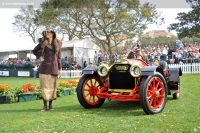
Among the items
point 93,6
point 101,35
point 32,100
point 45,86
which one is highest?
point 93,6

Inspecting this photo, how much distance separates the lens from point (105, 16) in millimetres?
34219

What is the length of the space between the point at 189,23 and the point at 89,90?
29063mm

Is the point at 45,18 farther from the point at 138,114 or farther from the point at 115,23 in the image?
the point at 138,114

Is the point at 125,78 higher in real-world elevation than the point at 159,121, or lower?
higher

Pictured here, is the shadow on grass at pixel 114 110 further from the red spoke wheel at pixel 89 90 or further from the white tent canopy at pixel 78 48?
the white tent canopy at pixel 78 48

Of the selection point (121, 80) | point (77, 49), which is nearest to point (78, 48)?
point (77, 49)

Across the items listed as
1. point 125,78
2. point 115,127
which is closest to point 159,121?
point 115,127

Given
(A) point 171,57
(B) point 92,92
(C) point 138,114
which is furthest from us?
(A) point 171,57

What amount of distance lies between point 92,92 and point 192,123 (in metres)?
2.89

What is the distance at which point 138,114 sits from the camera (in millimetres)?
6094

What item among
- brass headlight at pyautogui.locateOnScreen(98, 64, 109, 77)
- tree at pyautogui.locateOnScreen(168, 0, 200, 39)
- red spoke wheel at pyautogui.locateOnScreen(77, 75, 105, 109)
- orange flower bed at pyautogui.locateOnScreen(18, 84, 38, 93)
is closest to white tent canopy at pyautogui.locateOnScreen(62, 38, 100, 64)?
tree at pyautogui.locateOnScreen(168, 0, 200, 39)

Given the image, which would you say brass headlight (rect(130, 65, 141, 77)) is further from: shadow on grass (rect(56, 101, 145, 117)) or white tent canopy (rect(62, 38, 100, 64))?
white tent canopy (rect(62, 38, 100, 64))

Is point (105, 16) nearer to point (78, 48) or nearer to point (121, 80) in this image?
point (78, 48)

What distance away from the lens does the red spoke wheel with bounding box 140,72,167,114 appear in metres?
5.86
